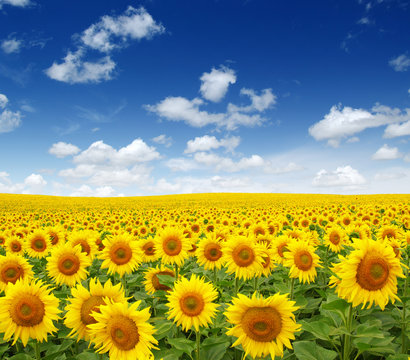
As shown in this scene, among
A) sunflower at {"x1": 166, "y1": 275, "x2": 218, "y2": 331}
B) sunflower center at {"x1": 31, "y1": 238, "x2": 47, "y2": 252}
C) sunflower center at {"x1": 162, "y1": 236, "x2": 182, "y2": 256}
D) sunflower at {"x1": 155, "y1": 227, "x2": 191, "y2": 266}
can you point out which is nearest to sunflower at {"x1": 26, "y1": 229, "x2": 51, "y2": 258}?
sunflower center at {"x1": 31, "y1": 238, "x2": 47, "y2": 252}

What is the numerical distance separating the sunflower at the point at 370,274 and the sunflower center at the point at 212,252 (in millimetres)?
2998

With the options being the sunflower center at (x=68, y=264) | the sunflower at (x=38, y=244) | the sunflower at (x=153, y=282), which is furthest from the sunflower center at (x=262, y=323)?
the sunflower at (x=38, y=244)

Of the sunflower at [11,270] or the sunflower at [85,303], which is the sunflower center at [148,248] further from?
the sunflower at [85,303]

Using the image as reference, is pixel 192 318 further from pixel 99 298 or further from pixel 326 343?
pixel 326 343

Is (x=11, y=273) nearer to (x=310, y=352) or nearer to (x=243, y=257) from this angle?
(x=243, y=257)

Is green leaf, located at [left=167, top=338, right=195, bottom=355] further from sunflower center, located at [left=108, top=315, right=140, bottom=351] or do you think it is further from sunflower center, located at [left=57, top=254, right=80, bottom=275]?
sunflower center, located at [left=57, top=254, right=80, bottom=275]

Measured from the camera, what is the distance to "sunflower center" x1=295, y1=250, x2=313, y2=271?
17.8ft

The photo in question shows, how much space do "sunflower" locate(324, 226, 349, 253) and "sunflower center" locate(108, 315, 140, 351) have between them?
5968 mm

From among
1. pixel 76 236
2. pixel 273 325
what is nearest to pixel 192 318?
pixel 273 325

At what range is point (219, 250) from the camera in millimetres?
6188

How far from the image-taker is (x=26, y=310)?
3666mm

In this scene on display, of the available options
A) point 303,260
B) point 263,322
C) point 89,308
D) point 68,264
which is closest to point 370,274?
point 263,322

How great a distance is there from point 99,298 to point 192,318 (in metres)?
1.18

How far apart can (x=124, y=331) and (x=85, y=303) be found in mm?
841
